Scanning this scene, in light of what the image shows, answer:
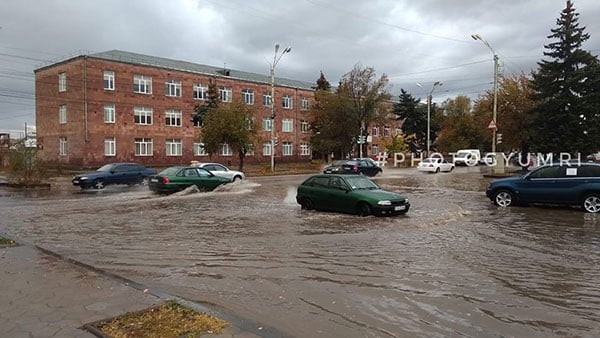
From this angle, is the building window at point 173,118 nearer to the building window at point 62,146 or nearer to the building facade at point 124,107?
the building facade at point 124,107

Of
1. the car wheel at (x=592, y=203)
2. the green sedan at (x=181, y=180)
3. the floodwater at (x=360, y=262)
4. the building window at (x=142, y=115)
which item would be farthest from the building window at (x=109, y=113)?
the car wheel at (x=592, y=203)

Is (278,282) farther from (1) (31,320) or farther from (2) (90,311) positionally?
(1) (31,320)

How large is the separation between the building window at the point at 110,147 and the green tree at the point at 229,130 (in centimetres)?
1197

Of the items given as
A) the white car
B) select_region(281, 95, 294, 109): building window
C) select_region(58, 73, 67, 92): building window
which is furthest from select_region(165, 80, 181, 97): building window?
the white car

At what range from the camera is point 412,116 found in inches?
2968

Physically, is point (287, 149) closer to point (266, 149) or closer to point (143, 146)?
point (266, 149)

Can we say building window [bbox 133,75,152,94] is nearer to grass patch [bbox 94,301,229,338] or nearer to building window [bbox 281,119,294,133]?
building window [bbox 281,119,294,133]

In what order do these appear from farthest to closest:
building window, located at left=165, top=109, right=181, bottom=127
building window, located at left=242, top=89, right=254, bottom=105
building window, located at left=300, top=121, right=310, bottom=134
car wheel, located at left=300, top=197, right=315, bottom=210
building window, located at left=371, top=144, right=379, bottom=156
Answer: building window, located at left=371, top=144, right=379, bottom=156, building window, located at left=300, top=121, right=310, bottom=134, building window, located at left=242, top=89, right=254, bottom=105, building window, located at left=165, top=109, right=181, bottom=127, car wheel, located at left=300, top=197, right=315, bottom=210

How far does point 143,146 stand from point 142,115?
317 centimetres

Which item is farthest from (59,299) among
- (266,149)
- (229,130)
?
(266,149)

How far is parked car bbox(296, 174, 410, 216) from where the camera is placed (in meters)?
13.9

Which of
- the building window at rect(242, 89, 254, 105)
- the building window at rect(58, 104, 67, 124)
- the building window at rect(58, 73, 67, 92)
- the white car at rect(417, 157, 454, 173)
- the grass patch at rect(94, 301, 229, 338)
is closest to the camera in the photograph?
the grass patch at rect(94, 301, 229, 338)

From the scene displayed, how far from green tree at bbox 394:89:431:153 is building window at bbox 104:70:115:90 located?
144 ft

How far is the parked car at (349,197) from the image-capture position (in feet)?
45.7
